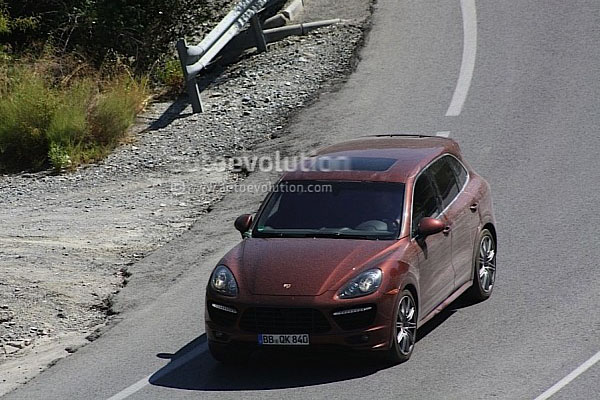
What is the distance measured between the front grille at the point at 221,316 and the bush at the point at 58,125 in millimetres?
8223

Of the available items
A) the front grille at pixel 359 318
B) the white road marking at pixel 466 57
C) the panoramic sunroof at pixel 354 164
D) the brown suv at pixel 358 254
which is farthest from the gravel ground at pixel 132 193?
the front grille at pixel 359 318

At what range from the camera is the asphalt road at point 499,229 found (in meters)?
9.92

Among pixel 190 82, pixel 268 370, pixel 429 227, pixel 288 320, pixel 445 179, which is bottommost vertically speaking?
pixel 268 370

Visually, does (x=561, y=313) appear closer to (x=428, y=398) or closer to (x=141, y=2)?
(x=428, y=398)

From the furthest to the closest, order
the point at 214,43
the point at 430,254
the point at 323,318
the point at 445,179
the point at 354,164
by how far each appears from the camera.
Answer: the point at 214,43, the point at 445,179, the point at 354,164, the point at 430,254, the point at 323,318

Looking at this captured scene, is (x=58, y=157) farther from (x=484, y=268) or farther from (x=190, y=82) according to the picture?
(x=484, y=268)

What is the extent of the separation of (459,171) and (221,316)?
132 inches

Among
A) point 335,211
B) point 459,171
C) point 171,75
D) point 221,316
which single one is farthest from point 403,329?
point 171,75

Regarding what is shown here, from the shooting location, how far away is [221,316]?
33.2 feet

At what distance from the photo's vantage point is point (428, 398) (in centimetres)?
923

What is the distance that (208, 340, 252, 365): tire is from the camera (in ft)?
33.1

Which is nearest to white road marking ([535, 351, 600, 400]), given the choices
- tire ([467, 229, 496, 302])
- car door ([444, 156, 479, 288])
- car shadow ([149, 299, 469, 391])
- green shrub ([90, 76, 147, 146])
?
car shadow ([149, 299, 469, 391])

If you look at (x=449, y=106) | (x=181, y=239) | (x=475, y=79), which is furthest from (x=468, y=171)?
(x=475, y=79)

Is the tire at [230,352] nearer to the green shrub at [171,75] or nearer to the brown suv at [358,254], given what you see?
the brown suv at [358,254]
